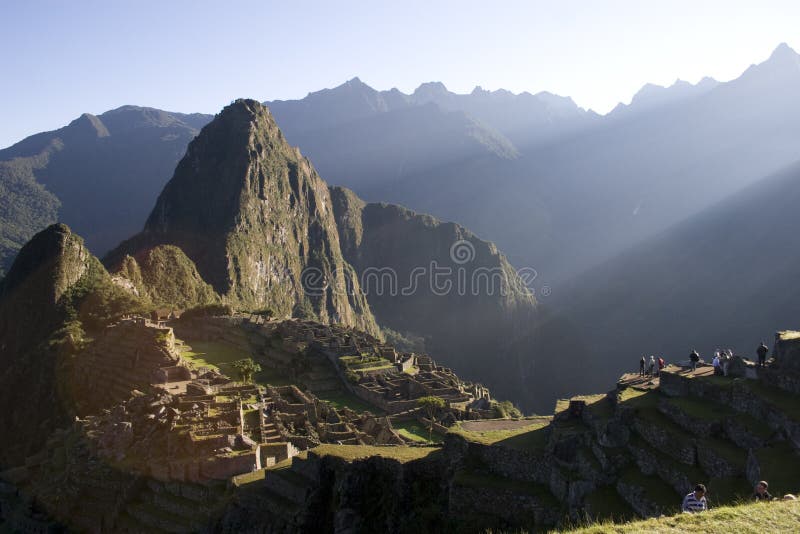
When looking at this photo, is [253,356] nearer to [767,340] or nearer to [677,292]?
[767,340]

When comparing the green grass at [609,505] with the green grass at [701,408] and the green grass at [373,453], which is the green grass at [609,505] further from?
the green grass at [373,453]

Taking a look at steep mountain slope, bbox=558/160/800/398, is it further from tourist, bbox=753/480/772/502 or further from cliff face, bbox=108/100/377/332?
tourist, bbox=753/480/772/502

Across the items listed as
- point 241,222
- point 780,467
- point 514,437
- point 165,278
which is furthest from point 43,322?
point 241,222

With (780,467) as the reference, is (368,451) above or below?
below

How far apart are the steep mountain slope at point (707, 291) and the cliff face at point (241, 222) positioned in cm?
7082

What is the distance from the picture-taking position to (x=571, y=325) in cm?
19150

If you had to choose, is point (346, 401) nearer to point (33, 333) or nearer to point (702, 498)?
point (702, 498)

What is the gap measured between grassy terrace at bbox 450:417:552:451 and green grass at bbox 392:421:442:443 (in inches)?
794

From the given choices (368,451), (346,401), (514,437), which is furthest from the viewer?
(346,401)

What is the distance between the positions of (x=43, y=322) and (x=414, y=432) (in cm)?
5545

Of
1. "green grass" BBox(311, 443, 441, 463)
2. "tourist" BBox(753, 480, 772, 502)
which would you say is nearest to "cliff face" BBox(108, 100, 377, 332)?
"green grass" BBox(311, 443, 441, 463)

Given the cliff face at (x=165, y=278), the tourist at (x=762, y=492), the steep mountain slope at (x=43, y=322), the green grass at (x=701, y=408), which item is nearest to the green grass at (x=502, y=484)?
the green grass at (x=701, y=408)

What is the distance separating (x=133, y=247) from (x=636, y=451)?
485 ft

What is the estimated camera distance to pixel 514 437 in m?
19.2
